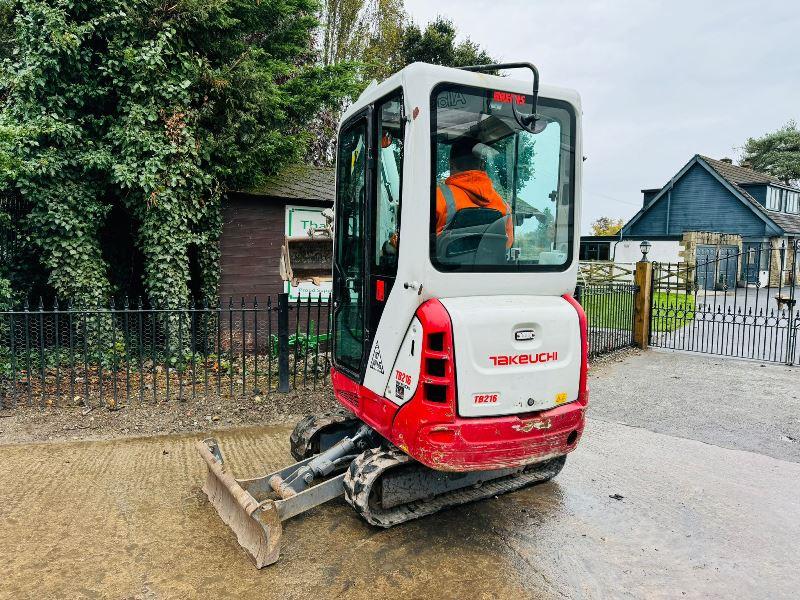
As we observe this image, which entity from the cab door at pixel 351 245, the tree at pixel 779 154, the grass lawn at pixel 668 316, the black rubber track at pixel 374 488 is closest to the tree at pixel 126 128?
the cab door at pixel 351 245

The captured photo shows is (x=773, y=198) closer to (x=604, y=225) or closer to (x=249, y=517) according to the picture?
(x=604, y=225)

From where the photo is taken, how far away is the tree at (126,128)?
7.49 meters

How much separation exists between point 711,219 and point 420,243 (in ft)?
106

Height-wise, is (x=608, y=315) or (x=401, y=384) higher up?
(x=401, y=384)

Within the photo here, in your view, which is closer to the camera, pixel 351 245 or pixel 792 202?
pixel 351 245

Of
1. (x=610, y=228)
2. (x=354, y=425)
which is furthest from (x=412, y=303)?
(x=610, y=228)

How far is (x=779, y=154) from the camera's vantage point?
42969 millimetres

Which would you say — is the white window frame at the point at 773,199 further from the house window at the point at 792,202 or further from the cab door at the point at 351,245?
the cab door at the point at 351,245

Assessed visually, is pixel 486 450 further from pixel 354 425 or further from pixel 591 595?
pixel 354 425

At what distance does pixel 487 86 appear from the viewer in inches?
133

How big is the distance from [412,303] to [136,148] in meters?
6.53

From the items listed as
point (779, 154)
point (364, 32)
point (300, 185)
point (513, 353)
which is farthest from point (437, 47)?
point (779, 154)

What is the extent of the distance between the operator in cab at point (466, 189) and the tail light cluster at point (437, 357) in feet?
1.67

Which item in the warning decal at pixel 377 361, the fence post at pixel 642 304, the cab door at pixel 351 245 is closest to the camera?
the warning decal at pixel 377 361
